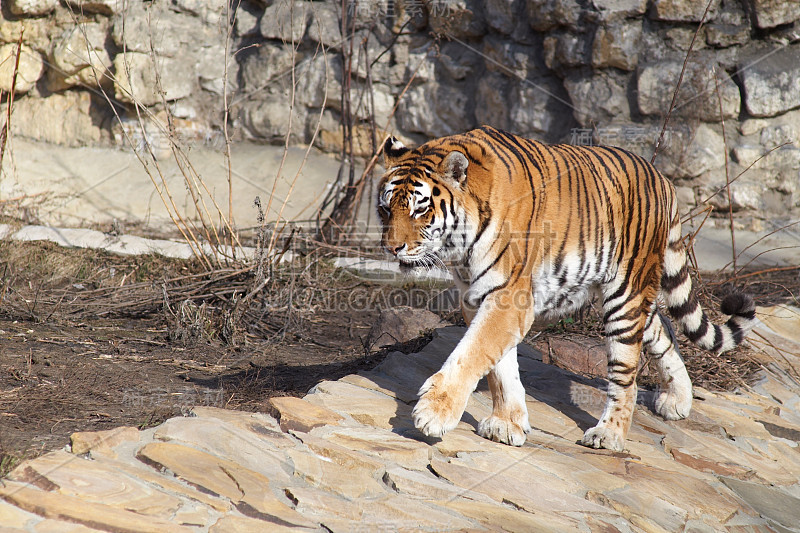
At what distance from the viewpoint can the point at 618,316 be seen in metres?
3.51

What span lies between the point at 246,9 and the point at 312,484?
926 cm

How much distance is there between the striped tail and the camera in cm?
389

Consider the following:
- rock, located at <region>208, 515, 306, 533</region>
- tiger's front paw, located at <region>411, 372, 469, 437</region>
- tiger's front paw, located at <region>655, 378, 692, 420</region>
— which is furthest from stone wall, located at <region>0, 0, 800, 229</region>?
rock, located at <region>208, 515, 306, 533</region>

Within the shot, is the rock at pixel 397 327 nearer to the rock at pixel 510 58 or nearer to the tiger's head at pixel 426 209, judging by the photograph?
the tiger's head at pixel 426 209

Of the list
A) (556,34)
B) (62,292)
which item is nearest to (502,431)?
(62,292)

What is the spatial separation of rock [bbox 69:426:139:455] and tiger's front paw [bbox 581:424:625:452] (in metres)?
2.05

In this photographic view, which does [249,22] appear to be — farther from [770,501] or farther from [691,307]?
[770,501]

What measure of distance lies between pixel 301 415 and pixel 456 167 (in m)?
1.25

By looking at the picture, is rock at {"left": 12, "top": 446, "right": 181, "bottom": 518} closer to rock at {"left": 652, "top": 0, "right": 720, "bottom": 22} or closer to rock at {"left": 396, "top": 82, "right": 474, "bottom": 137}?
rock at {"left": 652, "top": 0, "right": 720, "bottom": 22}

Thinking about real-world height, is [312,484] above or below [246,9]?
below

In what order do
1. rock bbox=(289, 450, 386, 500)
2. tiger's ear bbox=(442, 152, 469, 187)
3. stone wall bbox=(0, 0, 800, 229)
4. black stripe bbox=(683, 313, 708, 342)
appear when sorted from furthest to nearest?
stone wall bbox=(0, 0, 800, 229)
black stripe bbox=(683, 313, 708, 342)
tiger's ear bbox=(442, 152, 469, 187)
rock bbox=(289, 450, 386, 500)

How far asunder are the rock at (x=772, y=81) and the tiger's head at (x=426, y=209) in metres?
6.19

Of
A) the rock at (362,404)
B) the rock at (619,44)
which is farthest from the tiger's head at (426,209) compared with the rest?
the rock at (619,44)

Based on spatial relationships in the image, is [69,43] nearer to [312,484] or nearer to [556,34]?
[556,34]
